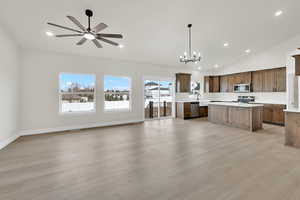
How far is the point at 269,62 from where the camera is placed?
22.1 feet

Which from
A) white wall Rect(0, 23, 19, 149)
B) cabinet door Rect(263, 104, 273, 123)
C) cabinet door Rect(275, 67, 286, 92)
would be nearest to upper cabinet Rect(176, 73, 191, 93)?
cabinet door Rect(263, 104, 273, 123)

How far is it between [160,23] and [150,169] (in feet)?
12.4

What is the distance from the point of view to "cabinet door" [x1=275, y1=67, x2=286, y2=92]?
6.21 m

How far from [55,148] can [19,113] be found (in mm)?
2208

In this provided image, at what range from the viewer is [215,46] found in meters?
6.12

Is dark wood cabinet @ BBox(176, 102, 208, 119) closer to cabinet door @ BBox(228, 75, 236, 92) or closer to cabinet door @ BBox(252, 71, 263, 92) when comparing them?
cabinet door @ BBox(228, 75, 236, 92)

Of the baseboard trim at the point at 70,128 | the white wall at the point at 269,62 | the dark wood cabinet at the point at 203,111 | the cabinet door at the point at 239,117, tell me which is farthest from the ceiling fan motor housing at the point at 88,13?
the white wall at the point at 269,62

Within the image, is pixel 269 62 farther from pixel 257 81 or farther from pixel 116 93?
pixel 116 93

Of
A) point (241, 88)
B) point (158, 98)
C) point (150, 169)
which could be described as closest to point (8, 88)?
point (150, 169)

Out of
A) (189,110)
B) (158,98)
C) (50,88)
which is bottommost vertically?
(189,110)

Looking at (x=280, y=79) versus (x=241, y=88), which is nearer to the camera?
(x=280, y=79)

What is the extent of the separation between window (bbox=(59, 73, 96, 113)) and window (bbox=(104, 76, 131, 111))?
1.89ft

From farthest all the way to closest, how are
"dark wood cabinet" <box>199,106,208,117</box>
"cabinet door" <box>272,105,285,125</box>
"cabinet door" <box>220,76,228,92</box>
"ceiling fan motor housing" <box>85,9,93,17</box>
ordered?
1. "cabinet door" <box>220,76,228,92</box>
2. "dark wood cabinet" <box>199,106,208,117</box>
3. "cabinet door" <box>272,105,285,125</box>
4. "ceiling fan motor housing" <box>85,9,93,17</box>

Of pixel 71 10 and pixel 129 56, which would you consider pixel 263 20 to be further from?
pixel 71 10
